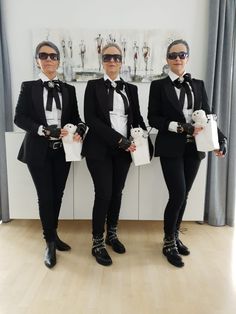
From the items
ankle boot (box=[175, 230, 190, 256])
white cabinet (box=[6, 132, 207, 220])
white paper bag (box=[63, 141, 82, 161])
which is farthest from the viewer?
white cabinet (box=[6, 132, 207, 220])

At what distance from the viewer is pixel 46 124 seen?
2.03m

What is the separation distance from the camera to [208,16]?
272cm

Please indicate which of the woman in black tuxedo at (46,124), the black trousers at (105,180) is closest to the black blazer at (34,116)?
the woman in black tuxedo at (46,124)

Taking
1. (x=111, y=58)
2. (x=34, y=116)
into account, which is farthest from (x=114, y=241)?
(x=111, y=58)

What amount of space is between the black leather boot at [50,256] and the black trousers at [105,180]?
328mm

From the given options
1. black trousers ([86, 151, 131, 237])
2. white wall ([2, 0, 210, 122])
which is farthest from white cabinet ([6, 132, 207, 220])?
white wall ([2, 0, 210, 122])

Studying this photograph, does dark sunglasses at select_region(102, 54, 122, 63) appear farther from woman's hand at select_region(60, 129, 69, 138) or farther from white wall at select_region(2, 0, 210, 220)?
white wall at select_region(2, 0, 210, 220)

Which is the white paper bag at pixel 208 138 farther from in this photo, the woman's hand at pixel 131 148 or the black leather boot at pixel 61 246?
the black leather boot at pixel 61 246

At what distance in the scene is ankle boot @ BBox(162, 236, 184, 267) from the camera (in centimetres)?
210

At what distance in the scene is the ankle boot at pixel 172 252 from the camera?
2102 millimetres

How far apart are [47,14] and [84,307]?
8.18 feet

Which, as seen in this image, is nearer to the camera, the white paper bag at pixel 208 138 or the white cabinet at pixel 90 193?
the white paper bag at pixel 208 138

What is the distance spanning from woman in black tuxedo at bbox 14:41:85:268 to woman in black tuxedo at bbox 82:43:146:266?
0.15 metres

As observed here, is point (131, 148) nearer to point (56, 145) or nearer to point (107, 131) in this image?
point (107, 131)
